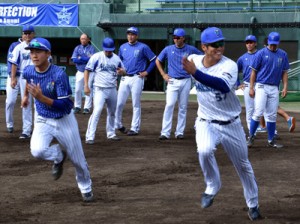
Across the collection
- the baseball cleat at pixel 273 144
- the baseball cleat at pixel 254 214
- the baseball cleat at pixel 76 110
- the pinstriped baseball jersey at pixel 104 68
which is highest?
the pinstriped baseball jersey at pixel 104 68

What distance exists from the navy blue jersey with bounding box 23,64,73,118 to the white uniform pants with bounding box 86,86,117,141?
576cm

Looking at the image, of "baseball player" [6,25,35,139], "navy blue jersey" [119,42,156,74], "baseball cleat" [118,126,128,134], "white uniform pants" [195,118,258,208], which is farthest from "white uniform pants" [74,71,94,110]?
"white uniform pants" [195,118,258,208]

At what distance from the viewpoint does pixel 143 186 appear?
1052 cm

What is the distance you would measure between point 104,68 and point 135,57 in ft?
5.28

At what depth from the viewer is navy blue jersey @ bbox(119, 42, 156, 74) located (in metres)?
16.9

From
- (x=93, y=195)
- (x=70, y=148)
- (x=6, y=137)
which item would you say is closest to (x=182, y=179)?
(x=93, y=195)

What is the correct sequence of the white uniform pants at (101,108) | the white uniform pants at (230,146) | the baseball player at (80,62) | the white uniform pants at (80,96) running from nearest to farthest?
the white uniform pants at (230,146)
the white uniform pants at (101,108)
the white uniform pants at (80,96)
the baseball player at (80,62)

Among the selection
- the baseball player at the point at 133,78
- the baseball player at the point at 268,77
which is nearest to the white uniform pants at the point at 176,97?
the baseball player at the point at 133,78

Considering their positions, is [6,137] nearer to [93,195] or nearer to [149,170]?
[149,170]

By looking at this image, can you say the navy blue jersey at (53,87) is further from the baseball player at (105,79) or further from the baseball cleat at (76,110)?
the baseball cleat at (76,110)

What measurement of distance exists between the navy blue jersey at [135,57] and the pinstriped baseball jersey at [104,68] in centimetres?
124

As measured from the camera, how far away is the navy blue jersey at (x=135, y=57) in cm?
1689

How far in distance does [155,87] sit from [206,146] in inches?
1034

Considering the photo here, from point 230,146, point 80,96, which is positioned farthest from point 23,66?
point 230,146
